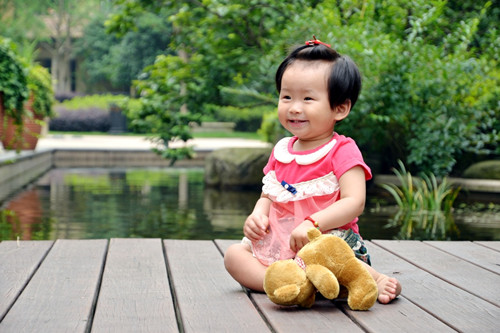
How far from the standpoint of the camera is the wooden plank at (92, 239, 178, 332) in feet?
6.50

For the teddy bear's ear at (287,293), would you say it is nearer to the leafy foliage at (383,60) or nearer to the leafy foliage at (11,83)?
the leafy foliage at (383,60)

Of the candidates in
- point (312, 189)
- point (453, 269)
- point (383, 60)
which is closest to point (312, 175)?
point (312, 189)

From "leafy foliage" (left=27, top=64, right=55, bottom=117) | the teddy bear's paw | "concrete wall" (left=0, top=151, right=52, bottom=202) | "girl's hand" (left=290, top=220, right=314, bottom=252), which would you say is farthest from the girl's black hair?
"leafy foliage" (left=27, top=64, right=55, bottom=117)

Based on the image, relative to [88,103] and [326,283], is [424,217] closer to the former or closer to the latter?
[326,283]

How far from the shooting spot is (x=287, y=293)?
2.11 m

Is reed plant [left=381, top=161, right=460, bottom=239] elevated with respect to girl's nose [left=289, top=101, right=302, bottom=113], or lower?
lower

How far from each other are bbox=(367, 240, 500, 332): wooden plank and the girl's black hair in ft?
2.32

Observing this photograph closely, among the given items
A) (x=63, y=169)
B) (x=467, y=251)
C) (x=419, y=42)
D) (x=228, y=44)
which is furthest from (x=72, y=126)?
(x=467, y=251)

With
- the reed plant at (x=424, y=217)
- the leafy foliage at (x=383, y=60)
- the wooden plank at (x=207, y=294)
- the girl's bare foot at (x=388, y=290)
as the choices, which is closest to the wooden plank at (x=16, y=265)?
the wooden plank at (x=207, y=294)

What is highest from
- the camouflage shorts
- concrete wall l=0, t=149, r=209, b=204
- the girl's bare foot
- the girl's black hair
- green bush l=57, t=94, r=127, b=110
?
the girl's black hair

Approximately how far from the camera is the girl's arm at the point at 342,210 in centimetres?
225

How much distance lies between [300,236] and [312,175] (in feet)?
0.79

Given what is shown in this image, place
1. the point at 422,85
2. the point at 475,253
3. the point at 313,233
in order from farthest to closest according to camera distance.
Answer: the point at 422,85 < the point at 475,253 < the point at 313,233

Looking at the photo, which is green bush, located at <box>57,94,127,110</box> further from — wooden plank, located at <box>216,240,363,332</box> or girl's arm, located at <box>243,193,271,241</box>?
wooden plank, located at <box>216,240,363,332</box>
